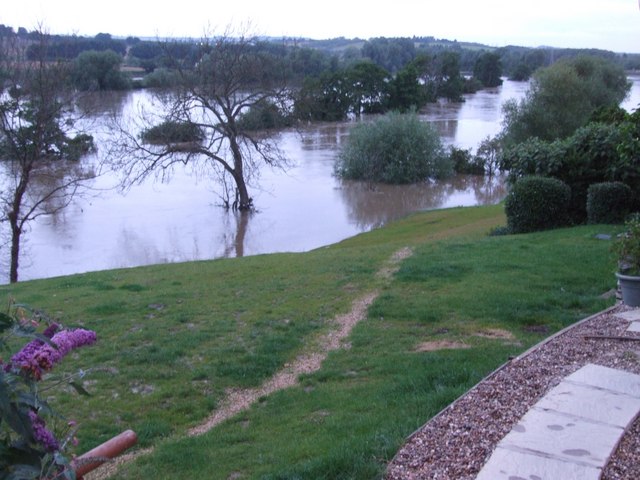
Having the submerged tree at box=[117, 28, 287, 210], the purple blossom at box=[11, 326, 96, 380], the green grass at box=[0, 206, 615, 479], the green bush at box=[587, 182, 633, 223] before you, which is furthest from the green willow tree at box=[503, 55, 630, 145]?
the purple blossom at box=[11, 326, 96, 380]

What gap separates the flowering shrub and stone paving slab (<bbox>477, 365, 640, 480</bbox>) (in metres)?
1.88

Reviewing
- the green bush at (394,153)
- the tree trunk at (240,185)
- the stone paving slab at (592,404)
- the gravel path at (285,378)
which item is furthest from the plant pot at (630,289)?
the green bush at (394,153)

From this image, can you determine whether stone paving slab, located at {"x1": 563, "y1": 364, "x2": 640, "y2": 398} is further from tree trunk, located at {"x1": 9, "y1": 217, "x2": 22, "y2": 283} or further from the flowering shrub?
tree trunk, located at {"x1": 9, "y1": 217, "x2": 22, "y2": 283}

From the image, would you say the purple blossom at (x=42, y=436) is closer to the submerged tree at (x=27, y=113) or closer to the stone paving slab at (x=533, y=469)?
the stone paving slab at (x=533, y=469)

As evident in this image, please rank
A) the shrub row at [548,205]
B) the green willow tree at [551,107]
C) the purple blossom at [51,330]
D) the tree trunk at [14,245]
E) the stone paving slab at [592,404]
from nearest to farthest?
1. the purple blossom at [51,330]
2. the stone paving slab at [592,404]
3. the shrub row at [548,205]
4. the tree trunk at [14,245]
5. the green willow tree at [551,107]

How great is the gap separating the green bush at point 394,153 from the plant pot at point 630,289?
3575 cm

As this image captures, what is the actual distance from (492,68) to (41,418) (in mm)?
113902

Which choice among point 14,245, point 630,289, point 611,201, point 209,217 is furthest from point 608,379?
point 209,217

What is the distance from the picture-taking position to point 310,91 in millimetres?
33875

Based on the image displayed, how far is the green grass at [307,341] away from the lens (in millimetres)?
4465

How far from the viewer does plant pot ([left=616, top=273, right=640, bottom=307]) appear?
635cm

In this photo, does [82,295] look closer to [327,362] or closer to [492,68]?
[327,362]

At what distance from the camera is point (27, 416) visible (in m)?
2.16

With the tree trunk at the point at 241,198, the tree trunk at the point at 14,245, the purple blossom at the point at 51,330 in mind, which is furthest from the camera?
the tree trunk at the point at 241,198
